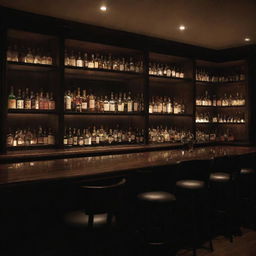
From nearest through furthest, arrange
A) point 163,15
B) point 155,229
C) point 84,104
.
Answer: point 155,229, point 163,15, point 84,104

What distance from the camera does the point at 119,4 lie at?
3625 millimetres

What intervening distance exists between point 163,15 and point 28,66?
1868 millimetres

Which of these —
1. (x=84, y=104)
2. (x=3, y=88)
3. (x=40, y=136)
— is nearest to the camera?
(x=3, y=88)

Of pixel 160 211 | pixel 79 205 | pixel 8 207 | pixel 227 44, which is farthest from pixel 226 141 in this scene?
pixel 8 207

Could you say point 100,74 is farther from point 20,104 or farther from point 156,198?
point 156,198

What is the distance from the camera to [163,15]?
4.00 m

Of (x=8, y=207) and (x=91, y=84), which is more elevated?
(x=91, y=84)

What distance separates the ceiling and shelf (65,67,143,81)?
643mm

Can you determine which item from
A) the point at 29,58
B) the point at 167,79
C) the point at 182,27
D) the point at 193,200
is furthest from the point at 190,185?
the point at 167,79

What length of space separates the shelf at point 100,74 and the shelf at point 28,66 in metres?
0.26

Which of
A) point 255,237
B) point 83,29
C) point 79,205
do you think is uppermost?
point 83,29

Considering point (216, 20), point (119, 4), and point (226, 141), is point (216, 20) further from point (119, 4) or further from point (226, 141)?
point (226, 141)

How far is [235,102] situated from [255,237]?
311 cm

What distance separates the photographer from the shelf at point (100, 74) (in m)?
4.48
